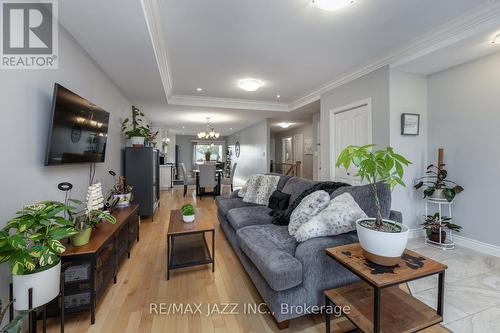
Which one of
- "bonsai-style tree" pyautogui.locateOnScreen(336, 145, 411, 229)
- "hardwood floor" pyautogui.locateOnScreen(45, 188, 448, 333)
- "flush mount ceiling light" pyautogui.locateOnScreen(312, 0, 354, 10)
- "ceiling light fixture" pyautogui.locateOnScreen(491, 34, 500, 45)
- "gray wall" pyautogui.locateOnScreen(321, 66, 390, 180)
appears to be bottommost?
"hardwood floor" pyautogui.locateOnScreen(45, 188, 448, 333)

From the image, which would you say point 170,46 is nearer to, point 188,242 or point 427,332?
point 188,242

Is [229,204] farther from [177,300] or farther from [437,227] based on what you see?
[437,227]

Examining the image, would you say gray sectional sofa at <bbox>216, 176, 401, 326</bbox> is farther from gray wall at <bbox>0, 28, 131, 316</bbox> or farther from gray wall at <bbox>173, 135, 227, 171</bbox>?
gray wall at <bbox>173, 135, 227, 171</bbox>

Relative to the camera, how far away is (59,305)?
157 centimetres

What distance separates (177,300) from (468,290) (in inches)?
104

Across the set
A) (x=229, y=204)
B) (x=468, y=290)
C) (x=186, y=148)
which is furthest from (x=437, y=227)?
(x=186, y=148)

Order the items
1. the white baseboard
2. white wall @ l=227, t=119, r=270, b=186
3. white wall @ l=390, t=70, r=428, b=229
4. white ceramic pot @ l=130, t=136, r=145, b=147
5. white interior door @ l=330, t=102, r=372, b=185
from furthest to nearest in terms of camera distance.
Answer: white wall @ l=227, t=119, r=270, b=186 < white ceramic pot @ l=130, t=136, r=145, b=147 < white interior door @ l=330, t=102, r=372, b=185 < white wall @ l=390, t=70, r=428, b=229 < the white baseboard

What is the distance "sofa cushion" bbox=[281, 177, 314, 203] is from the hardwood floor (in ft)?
3.51

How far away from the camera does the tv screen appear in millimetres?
1785

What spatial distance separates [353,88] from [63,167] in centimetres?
409

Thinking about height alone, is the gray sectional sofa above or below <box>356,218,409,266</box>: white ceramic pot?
below

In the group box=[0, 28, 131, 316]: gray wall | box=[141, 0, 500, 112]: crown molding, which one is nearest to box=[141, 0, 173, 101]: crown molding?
box=[141, 0, 500, 112]: crown molding

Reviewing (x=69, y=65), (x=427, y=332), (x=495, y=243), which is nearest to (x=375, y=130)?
(x=495, y=243)

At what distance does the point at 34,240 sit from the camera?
1.19 metres
